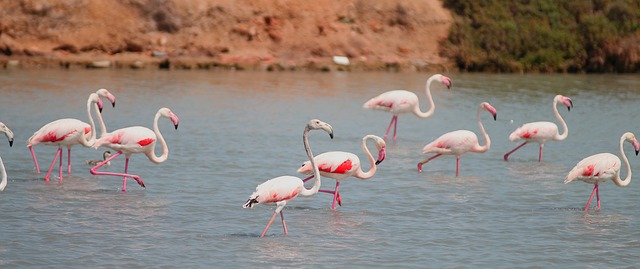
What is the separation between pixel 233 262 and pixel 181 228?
1388mm

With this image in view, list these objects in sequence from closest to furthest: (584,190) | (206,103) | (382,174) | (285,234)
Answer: (285,234) → (584,190) → (382,174) → (206,103)

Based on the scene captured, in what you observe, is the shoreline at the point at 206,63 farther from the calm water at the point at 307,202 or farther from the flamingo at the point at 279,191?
the flamingo at the point at 279,191

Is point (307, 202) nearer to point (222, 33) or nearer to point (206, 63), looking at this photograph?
point (206, 63)

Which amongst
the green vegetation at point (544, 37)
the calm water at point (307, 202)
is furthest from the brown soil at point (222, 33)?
the calm water at point (307, 202)

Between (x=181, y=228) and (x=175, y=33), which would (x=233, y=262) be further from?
(x=175, y=33)

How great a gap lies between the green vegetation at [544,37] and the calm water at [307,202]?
1203cm

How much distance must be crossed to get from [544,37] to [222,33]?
10.8 metres

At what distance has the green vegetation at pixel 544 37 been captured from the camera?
3334cm

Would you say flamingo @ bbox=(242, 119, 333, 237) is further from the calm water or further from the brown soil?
the brown soil

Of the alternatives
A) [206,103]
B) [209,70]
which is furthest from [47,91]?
[209,70]

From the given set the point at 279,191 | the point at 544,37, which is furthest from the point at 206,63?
the point at 279,191

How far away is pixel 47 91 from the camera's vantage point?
2258 centimetres

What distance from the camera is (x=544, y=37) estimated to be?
1347 inches

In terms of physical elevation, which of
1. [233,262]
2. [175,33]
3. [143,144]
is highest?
[175,33]
